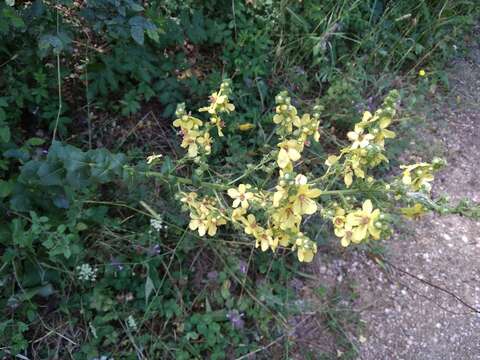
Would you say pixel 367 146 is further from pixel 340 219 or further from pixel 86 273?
pixel 86 273

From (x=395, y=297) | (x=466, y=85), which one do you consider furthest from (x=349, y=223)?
(x=466, y=85)

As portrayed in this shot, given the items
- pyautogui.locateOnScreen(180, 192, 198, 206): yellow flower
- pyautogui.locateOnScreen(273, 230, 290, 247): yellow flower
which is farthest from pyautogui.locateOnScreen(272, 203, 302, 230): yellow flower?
pyautogui.locateOnScreen(180, 192, 198, 206): yellow flower

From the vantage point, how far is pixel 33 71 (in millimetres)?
2490

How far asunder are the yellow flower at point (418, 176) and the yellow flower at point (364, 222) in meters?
0.20

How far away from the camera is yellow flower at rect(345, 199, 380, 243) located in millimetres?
1609

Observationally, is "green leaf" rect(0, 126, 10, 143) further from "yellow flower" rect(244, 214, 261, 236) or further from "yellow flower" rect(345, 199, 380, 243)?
"yellow flower" rect(345, 199, 380, 243)

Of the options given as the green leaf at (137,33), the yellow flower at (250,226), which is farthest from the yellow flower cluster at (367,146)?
the green leaf at (137,33)

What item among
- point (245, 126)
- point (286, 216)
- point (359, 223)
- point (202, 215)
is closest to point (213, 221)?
point (202, 215)

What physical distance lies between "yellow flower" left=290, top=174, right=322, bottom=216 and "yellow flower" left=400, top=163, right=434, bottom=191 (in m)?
0.32

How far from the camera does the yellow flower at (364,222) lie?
161 cm

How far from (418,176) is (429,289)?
1233 millimetres

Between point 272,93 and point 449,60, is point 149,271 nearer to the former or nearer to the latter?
point 272,93

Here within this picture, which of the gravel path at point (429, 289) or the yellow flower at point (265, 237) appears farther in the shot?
the gravel path at point (429, 289)

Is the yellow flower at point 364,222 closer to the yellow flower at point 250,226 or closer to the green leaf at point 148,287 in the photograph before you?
the yellow flower at point 250,226
